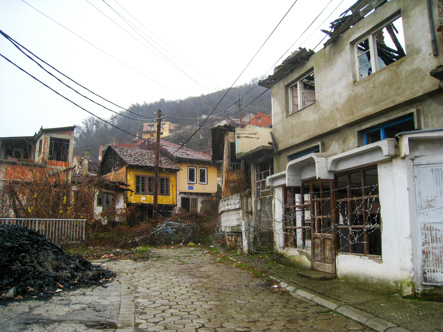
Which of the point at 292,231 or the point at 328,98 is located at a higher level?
the point at 328,98

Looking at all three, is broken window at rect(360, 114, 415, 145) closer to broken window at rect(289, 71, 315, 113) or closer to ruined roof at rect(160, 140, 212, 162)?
broken window at rect(289, 71, 315, 113)

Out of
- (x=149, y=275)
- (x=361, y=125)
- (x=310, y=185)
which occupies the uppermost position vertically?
(x=361, y=125)

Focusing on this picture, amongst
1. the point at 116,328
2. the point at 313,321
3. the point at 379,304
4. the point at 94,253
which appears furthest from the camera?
the point at 94,253

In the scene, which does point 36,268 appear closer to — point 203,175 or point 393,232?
point 393,232

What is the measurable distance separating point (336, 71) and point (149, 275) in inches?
343

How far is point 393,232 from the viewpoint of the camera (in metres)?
7.00

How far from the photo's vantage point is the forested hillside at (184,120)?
199 ft

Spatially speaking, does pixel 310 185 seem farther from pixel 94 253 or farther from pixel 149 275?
pixel 94 253

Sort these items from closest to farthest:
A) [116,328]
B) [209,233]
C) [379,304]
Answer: [116,328] < [379,304] < [209,233]

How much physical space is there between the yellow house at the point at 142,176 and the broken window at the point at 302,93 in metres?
18.3

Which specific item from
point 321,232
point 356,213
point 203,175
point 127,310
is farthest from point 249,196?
point 203,175

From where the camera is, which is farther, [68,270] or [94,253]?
[94,253]

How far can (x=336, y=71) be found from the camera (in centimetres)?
1100

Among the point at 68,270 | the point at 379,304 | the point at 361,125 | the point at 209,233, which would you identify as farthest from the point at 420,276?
the point at 209,233
